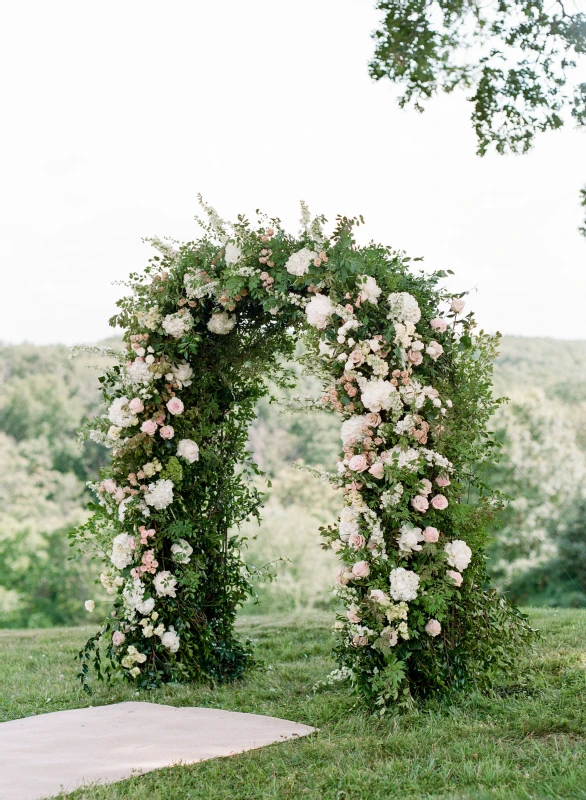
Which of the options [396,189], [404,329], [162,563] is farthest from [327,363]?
[396,189]

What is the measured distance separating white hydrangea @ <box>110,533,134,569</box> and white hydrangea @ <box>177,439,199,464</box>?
618mm

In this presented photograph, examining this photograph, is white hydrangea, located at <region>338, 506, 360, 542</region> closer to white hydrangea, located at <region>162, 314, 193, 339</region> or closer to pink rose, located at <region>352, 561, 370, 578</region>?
pink rose, located at <region>352, 561, 370, 578</region>

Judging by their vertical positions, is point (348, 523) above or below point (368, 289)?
below

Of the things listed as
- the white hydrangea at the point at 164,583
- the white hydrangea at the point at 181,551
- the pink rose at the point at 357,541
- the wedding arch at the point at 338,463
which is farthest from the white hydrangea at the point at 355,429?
the white hydrangea at the point at 164,583

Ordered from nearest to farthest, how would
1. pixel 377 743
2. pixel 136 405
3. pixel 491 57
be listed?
pixel 377 743 → pixel 136 405 → pixel 491 57

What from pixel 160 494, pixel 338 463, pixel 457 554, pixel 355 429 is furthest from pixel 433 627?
pixel 160 494

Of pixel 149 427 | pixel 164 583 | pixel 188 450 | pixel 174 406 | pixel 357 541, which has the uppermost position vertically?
pixel 174 406

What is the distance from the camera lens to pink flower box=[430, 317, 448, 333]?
429cm

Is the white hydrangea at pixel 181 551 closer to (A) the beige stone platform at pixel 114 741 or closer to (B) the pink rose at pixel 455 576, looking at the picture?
(A) the beige stone platform at pixel 114 741

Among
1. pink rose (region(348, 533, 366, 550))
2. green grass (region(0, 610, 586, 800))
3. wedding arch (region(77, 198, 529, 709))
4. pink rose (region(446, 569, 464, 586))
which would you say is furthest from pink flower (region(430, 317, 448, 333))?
green grass (region(0, 610, 586, 800))

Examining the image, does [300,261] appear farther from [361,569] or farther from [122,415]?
[361,569]

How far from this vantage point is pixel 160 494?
16.0 ft

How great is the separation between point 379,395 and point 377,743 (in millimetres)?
1661

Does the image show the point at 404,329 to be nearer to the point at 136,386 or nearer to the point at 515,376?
the point at 136,386
